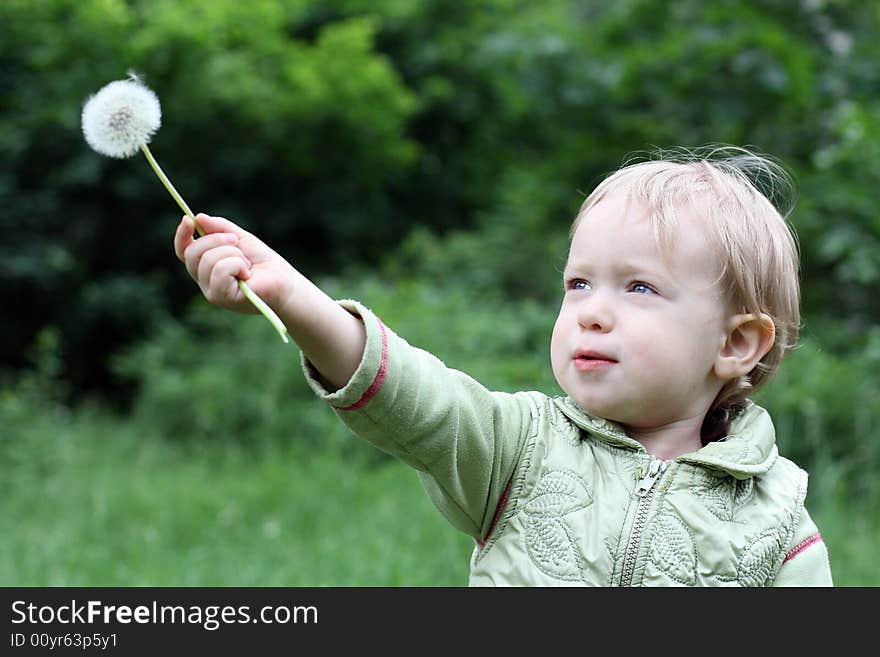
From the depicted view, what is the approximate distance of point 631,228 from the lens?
1708mm

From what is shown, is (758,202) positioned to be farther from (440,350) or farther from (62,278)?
(62,278)

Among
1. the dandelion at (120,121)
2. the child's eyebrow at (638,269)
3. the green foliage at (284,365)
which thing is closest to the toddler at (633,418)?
the child's eyebrow at (638,269)

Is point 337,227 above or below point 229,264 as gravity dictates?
above

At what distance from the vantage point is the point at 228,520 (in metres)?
4.35

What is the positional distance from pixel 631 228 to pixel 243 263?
A: 590 millimetres

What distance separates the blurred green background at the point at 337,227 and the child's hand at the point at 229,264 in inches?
82.1

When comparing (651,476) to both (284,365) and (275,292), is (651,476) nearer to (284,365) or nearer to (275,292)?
(275,292)

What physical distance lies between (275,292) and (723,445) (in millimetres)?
726

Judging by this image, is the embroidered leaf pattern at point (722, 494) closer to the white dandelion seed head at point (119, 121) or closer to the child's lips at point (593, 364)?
the child's lips at point (593, 364)

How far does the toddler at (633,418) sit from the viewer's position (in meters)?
1.63

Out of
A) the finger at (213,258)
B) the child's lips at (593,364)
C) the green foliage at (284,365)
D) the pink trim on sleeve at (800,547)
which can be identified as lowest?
the pink trim on sleeve at (800,547)

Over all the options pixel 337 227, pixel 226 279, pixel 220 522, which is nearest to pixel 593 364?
pixel 226 279

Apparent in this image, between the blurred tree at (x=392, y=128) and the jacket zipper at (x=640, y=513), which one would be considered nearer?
Result: the jacket zipper at (x=640, y=513)

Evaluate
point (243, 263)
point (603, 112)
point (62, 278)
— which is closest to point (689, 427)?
point (243, 263)
